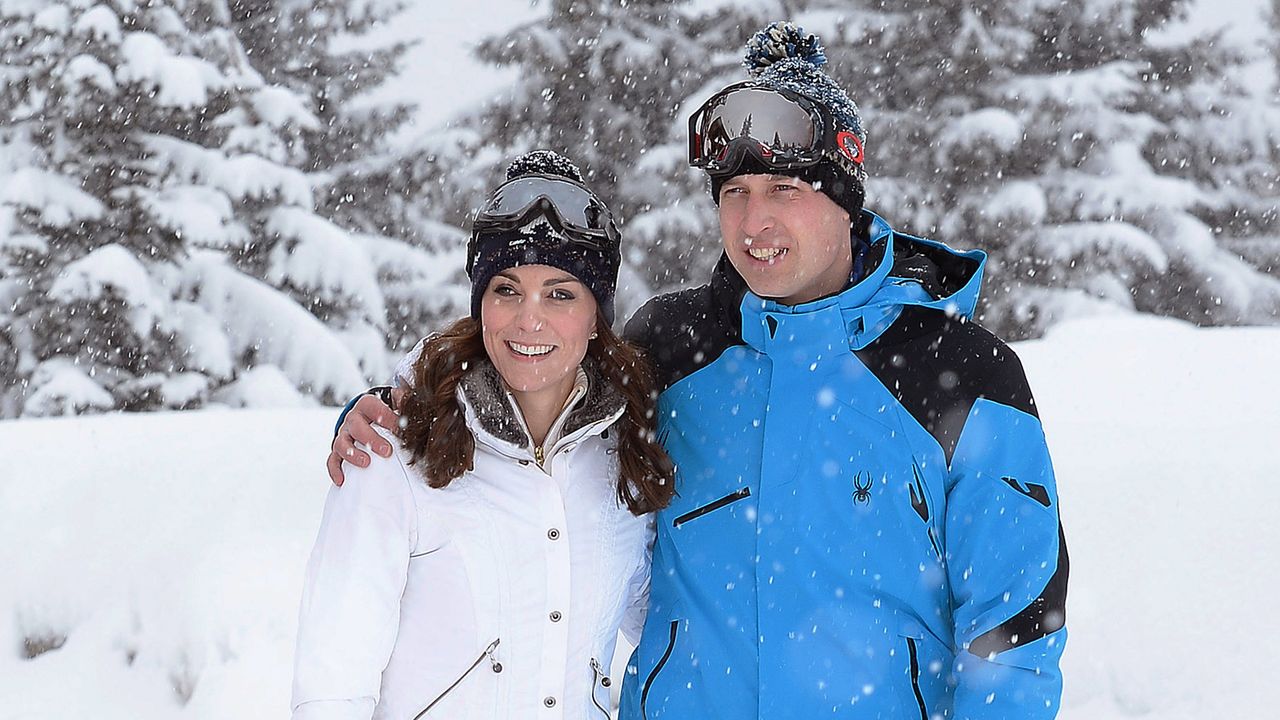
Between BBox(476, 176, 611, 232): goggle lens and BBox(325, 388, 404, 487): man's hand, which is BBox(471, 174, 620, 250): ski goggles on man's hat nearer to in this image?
BBox(476, 176, 611, 232): goggle lens

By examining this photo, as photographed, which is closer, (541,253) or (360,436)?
(360,436)

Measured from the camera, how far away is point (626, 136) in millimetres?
14445

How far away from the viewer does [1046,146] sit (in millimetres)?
15367

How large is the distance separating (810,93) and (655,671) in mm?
1471

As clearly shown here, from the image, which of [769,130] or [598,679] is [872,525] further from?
[769,130]

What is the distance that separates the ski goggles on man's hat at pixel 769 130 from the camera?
274 cm

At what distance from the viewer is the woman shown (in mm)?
2367

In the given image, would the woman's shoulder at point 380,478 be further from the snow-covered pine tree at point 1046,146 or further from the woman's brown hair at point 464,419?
the snow-covered pine tree at point 1046,146

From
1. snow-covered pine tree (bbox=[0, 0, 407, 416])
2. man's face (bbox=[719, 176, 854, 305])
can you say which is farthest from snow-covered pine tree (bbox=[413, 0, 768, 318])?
man's face (bbox=[719, 176, 854, 305])

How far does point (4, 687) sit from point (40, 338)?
925cm

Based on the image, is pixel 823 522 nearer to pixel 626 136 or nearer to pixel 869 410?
pixel 869 410

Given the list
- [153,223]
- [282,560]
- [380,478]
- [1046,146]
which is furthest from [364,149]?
[380,478]

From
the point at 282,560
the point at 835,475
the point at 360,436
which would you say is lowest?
the point at 282,560

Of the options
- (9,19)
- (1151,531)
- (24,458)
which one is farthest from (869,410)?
(9,19)
